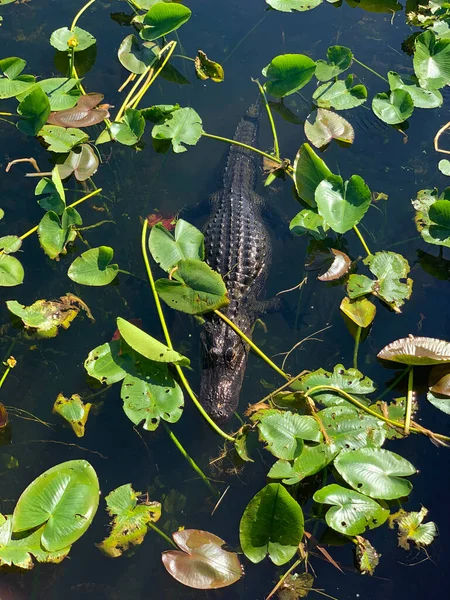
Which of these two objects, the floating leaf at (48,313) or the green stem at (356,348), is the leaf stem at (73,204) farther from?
the green stem at (356,348)

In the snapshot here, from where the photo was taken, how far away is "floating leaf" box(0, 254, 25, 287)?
3.01m

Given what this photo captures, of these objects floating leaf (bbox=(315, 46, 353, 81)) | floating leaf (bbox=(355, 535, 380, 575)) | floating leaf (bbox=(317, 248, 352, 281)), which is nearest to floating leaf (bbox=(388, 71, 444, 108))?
floating leaf (bbox=(315, 46, 353, 81))

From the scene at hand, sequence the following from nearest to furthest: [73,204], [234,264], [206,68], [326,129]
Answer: [73,204] < [234,264] < [326,129] < [206,68]

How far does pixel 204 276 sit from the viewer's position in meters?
2.79

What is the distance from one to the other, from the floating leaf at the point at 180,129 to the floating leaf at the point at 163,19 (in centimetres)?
73

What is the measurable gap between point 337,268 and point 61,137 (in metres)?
2.04

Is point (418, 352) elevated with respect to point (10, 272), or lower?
elevated

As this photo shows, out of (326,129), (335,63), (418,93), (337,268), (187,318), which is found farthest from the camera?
(335,63)

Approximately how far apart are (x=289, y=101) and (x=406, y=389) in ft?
8.48

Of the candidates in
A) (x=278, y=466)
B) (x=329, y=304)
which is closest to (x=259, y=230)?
(x=329, y=304)

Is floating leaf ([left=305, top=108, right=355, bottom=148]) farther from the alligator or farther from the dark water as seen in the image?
the alligator

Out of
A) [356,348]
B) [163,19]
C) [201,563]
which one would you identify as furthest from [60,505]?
[163,19]

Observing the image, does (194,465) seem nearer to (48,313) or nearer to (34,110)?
(48,313)

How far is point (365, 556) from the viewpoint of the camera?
2.35m
